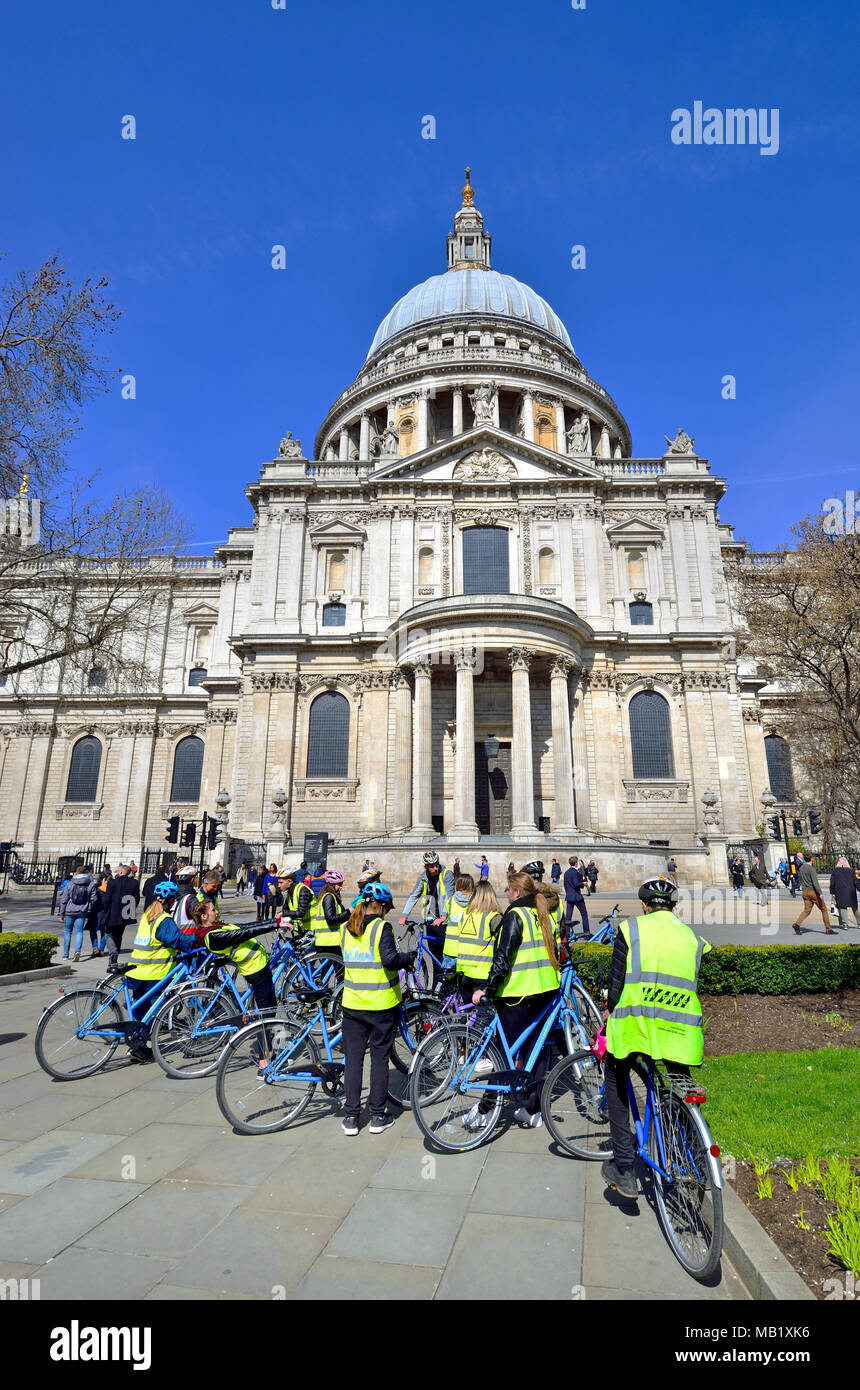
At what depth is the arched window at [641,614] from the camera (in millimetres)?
37406

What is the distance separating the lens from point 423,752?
3188 cm

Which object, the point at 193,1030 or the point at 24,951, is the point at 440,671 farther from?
the point at 193,1030

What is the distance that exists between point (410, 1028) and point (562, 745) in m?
25.3

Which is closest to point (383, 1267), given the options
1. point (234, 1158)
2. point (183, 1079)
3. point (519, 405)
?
point (234, 1158)

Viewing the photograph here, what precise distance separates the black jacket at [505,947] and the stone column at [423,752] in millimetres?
23715

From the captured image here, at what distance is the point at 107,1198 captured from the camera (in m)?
5.08

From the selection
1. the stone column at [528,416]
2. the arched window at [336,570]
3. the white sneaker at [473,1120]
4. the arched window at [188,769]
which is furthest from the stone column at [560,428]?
the white sneaker at [473,1120]

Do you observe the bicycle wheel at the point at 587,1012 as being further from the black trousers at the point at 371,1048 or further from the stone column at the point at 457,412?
the stone column at the point at 457,412

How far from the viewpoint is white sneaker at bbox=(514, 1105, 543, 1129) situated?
667 centimetres

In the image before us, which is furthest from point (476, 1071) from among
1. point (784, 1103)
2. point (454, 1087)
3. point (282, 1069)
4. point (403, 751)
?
point (403, 751)

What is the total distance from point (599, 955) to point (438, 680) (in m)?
24.2

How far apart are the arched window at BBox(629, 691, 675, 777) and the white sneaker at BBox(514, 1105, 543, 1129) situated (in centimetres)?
2966

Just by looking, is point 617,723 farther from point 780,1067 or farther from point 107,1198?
point 107,1198

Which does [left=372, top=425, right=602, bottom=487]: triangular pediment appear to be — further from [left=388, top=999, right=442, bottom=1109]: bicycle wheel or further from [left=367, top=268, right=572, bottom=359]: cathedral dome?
[left=388, top=999, right=442, bottom=1109]: bicycle wheel
